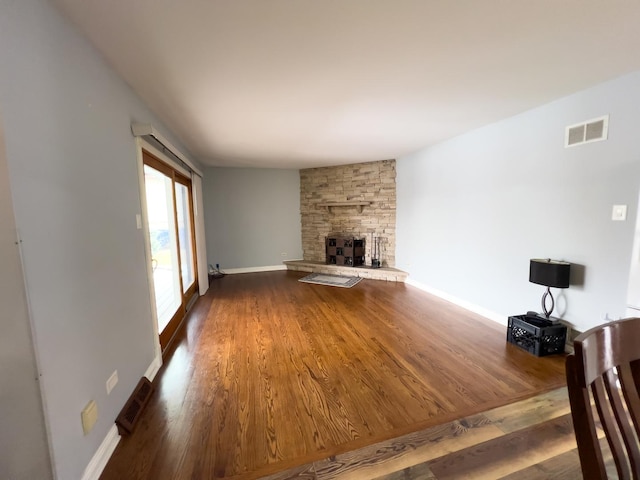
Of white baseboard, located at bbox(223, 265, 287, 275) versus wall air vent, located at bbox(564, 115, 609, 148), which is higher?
wall air vent, located at bbox(564, 115, 609, 148)

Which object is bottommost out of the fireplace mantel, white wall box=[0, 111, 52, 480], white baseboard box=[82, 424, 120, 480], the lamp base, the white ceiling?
white baseboard box=[82, 424, 120, 480]

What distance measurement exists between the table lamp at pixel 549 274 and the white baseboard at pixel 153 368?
342 cm

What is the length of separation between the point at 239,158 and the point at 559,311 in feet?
15.8

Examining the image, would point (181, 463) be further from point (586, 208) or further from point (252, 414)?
point (586, 208)

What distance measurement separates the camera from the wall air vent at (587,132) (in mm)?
2121

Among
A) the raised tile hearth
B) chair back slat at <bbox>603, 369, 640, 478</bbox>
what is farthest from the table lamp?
the raised tile hearth

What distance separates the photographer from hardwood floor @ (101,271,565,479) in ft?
4.80

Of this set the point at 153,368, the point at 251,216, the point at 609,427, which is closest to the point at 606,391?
the point at 609,427

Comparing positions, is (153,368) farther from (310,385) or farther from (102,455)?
(310,385)

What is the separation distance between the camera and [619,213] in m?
2.05

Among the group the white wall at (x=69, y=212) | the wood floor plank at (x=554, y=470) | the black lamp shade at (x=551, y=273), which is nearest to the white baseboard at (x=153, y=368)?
the white wall at (x=69, y=212)

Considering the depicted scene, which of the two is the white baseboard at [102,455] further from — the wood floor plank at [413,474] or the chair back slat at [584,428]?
the chair back slat at [584,428]

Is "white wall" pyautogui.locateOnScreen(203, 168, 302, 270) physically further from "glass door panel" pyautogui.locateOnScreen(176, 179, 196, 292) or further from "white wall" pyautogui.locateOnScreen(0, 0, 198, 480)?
"white wall" pyautogui.locateOnScreen(0, 0, 198, 480)

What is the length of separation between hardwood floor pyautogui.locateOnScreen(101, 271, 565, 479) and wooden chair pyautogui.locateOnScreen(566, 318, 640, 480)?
3.24 ft
